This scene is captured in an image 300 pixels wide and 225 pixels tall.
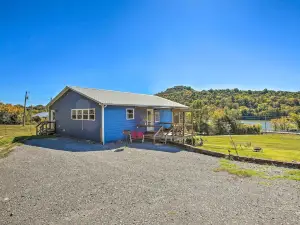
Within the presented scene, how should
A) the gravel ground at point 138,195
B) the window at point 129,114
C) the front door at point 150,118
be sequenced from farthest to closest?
the front door at point 150,118
the window at point 129,114
the gravel ground at point 138,195

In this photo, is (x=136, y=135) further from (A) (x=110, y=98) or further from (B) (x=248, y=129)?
(B) (x=248, y=129)

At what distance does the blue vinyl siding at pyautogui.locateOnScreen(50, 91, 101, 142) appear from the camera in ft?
44.9

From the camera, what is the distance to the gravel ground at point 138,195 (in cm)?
363

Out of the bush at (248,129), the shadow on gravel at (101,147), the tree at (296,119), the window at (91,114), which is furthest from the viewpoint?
the bush at (248,129)

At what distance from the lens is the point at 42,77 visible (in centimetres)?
2756

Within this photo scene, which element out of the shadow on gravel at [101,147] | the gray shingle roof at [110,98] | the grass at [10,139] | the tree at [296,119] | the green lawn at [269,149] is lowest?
the green lawn at [269,149]

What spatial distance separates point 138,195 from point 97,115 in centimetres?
957

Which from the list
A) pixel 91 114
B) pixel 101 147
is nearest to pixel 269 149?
pixel 101 147

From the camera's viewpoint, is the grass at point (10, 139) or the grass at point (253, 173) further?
the grass at point (10, 139)

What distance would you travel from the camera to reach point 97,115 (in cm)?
1348

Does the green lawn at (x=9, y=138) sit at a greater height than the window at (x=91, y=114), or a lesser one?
lesser

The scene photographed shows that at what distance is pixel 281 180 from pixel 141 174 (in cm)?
429

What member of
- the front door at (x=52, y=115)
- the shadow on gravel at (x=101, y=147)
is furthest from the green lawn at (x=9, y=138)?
the front door at (x=52, y=115)

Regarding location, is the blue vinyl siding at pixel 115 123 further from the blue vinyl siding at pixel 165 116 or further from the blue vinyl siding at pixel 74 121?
the blue vinyl siding at pixel 165 116
